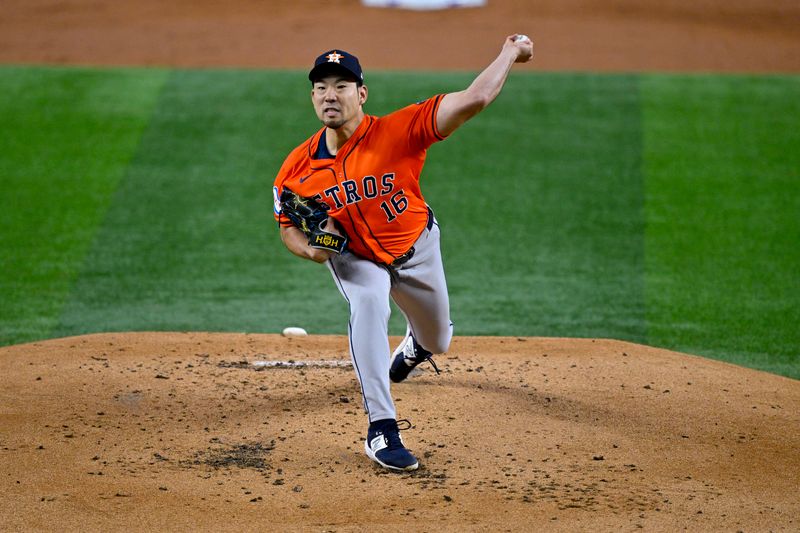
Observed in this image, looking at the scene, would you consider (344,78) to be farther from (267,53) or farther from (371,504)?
(267,53)

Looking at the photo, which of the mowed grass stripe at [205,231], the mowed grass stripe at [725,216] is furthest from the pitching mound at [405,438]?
the mowed grass stripe at [725,216]

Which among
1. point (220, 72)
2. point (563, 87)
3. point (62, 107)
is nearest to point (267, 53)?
point (220, 72)

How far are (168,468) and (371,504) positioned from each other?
0.95 meters

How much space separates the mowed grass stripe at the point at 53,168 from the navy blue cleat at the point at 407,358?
2693 mm

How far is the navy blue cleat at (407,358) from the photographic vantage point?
18.8ft

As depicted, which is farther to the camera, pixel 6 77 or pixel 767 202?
pixel 6 77

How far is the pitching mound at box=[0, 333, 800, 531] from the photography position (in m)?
4.19

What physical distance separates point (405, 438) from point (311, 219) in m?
1.10

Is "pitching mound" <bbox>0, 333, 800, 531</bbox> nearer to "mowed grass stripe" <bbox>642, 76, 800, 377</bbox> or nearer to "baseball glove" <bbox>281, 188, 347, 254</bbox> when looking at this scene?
"baseball glove" <bbox>281, 188, 347, 254</bbox>

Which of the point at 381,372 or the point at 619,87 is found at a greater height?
the point at 619,87

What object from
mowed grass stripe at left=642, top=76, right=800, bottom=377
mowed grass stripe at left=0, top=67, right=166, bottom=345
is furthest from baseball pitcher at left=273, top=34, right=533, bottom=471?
mowed grass stripe at left=0, top=67, right=166, bottom=345

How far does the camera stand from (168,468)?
15.3ft

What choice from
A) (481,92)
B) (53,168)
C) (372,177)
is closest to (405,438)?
(372,177)

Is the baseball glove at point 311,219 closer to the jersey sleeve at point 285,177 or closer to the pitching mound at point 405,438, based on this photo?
the jersey sleeve at point 285,177
